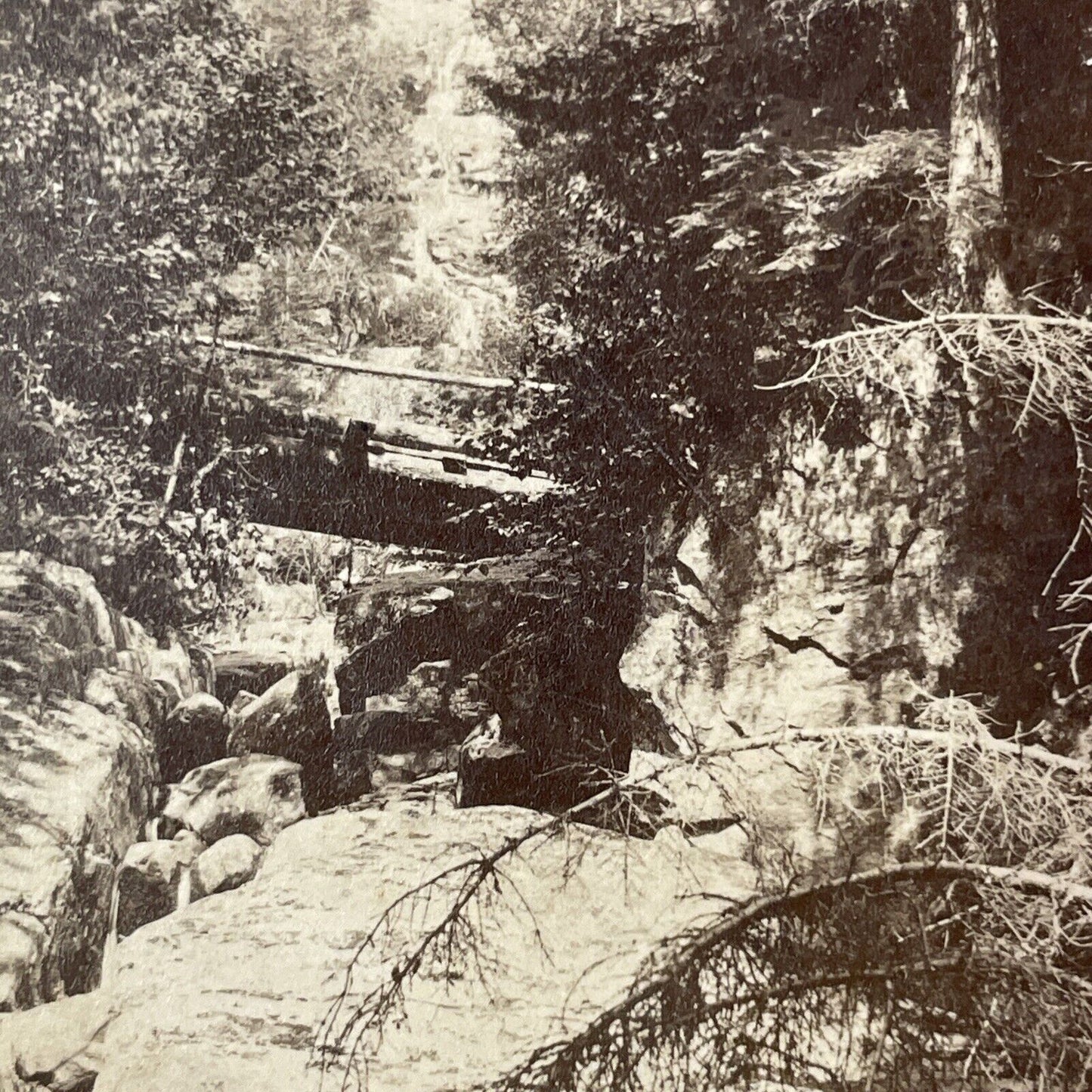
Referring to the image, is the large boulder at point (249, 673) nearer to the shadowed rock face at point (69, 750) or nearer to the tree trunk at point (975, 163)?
the shadowed rock face at point (69, 750)

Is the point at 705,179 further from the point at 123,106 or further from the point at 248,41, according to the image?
the point at 123,106

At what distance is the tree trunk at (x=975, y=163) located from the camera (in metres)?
1.47

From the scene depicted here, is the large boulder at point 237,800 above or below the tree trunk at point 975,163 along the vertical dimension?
below

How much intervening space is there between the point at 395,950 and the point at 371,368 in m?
0.89

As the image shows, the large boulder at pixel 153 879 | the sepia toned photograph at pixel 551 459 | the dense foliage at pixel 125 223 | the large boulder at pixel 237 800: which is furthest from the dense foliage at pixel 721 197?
the large boulder at pixel 153 879

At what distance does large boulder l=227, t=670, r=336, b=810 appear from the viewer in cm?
149

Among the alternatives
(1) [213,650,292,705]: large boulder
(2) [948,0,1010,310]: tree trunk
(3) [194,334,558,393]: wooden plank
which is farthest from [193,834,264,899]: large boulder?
(2) [948,0,1010,310]: tree trunk

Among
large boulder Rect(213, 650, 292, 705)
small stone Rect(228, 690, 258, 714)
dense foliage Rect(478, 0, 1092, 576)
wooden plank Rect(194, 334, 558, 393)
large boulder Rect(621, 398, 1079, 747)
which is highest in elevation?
dense foliage Rect(478, 0, 1092, 576)

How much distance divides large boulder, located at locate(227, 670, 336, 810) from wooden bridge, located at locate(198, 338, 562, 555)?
0.83ft

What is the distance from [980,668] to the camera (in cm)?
147

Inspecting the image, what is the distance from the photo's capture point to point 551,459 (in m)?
1.50

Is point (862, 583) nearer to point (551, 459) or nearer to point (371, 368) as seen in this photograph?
point (551, 459)

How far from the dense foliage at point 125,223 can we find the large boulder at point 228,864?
42 centimetres

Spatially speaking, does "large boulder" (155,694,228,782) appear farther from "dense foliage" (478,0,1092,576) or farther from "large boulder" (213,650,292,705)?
"dense foliage" (478,0,1092,576)
